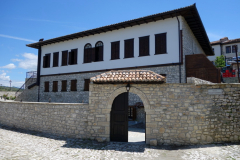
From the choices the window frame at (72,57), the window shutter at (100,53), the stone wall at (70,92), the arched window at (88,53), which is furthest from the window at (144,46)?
the window frame at (72,57)

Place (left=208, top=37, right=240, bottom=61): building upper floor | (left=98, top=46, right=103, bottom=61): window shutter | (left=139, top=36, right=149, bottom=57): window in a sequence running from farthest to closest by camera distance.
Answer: (left=208, top=37, right=240, bottom=61): building upper floor < (left=98, top=46, right=103, bottom=61): window shutter < (left=139, top=36, right=149, bottom=57): window

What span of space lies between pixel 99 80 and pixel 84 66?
29.9ft

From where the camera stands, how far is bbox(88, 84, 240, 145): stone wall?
751 centimetres

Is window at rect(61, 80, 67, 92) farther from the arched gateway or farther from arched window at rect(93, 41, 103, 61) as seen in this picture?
the arched gateway

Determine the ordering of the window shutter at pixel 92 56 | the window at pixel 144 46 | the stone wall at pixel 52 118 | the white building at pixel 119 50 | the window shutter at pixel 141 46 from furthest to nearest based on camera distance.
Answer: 1. the window shutter at pixel 92 56
2. the window shutter at pixel 141 46
3. the window at pixel 144 46
4. the white building at pixel 119 50
5. the stone wall at pixel 52 118

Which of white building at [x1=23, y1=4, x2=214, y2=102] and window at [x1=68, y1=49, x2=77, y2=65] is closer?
white building at [x1=23, y1=4, x2=214, y2=102]

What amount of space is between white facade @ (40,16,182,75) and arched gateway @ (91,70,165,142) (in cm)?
512

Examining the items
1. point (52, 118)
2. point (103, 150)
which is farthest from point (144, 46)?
point (103, 150)

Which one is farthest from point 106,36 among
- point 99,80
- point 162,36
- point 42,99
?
point 42,99

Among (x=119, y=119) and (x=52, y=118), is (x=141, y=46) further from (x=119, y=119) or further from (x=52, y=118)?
(x=52, y=118)

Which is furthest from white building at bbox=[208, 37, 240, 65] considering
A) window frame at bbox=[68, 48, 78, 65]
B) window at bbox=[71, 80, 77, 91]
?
window at bbox=[71, 80, 77, 91]

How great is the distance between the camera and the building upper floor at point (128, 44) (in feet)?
41.2

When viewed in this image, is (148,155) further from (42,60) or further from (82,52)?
(42,60)

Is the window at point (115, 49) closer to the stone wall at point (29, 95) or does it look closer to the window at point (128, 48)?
the window at point (128, 48)
